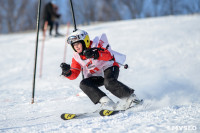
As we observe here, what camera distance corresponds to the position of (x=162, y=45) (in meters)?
8.84

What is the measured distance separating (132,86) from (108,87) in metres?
1.70

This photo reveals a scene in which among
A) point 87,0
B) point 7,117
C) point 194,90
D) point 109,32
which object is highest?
point 87,0

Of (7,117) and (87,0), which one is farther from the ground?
(87,0)

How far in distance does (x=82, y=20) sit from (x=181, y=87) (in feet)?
73.1

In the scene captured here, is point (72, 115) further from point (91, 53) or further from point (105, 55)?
point (105, 55)

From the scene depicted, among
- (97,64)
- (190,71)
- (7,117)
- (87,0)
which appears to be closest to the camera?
(7,117)

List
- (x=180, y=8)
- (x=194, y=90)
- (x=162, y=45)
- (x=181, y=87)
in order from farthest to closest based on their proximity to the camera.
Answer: (x=180, y=8), (x=162, y=45), (x=181, y=87), (x=194, y=90)

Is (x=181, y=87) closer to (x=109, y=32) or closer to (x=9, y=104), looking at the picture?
(x=9, y=104)

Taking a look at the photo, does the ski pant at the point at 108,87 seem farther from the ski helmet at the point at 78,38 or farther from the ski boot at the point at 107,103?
the ski helmet at the point at 78,38

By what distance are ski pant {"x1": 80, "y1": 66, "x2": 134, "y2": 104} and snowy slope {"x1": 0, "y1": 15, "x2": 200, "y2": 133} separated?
27 centimetres

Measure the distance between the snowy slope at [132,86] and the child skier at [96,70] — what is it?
0.26 metres

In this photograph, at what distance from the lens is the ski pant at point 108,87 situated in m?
3.00

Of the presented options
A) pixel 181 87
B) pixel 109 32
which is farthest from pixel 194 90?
pixel 109 32

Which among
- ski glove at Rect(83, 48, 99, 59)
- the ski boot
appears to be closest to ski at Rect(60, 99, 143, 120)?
the ski boot
